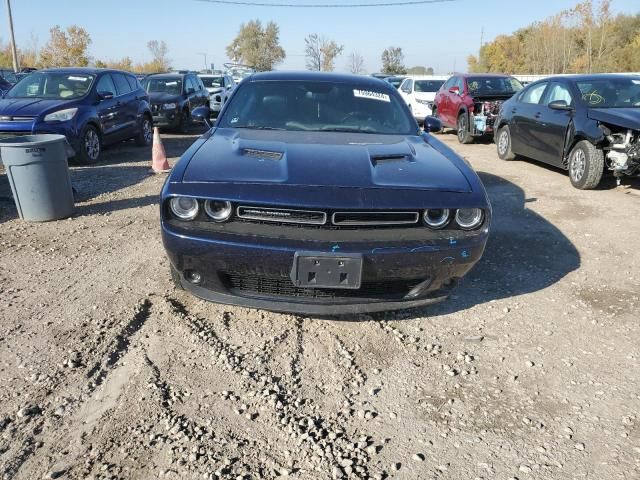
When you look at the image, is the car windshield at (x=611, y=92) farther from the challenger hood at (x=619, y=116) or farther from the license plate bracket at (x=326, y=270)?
the license plate bracket at (x=326, y=270)

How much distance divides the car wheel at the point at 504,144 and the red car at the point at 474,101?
1.79 meters

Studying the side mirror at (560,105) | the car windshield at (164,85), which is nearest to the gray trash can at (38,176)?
the side mirror at (560,105)

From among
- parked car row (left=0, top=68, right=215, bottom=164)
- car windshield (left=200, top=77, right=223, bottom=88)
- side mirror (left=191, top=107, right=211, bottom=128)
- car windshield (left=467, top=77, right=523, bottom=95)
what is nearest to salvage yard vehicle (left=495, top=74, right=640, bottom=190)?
car windshield (left=467, top=77, right=523, bottom=95)

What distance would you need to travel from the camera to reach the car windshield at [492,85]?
39.9 feet

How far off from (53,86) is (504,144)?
8324 millimetres

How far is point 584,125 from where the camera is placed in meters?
6.99

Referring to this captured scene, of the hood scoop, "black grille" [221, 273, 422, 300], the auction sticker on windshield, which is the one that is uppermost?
the auction sticker on windshield

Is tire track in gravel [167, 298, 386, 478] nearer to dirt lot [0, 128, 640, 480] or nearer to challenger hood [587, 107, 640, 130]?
dirt lot [0, 128, 640, 480]

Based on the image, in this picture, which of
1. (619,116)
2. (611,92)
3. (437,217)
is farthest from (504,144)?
(437,217)

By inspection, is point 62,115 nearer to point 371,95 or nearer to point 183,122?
point 183,122

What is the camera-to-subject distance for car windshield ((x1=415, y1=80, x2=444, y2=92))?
16.1 m

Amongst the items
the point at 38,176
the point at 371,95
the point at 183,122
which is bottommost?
the point at 183,122

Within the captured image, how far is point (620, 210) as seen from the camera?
20.4 ft

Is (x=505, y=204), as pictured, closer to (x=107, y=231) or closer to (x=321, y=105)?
(x=321, y=105)
